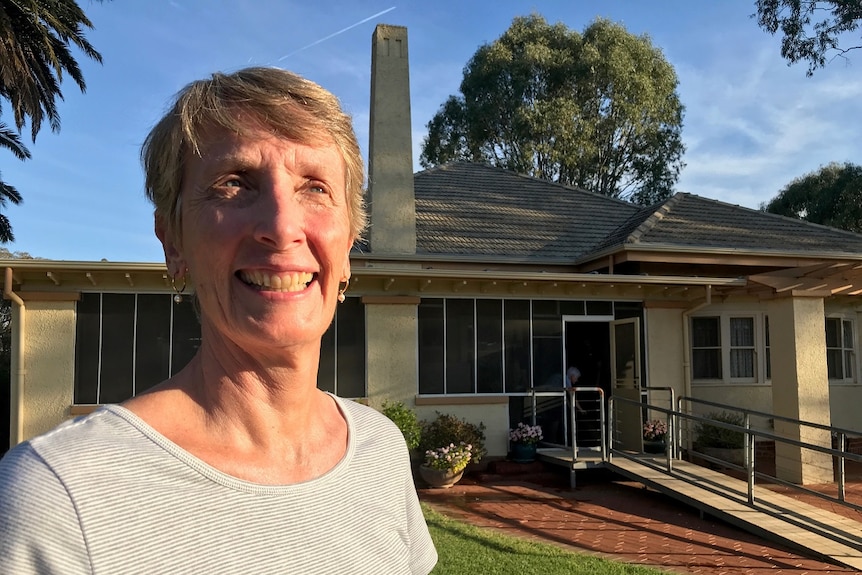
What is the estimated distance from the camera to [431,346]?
11.7 meters

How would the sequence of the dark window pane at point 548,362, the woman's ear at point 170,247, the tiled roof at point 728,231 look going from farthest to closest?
the tiled roof at point 728,231 → the dark window pane at point 548,362 → the woman's ear at point 170,247

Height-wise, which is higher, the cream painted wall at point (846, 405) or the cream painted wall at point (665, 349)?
the cream painted wall at point (665, 349)

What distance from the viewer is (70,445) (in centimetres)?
112

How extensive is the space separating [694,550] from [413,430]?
4408mm

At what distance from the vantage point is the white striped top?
103 cm

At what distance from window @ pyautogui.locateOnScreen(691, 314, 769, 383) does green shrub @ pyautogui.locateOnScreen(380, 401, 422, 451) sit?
6.09m

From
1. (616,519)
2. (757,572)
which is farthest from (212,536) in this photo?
(616,519)

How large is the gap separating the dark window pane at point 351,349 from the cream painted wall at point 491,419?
4.76ft

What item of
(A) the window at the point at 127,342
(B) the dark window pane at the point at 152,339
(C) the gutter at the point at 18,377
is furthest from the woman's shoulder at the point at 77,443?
(C) the gutter at the point at 18,377

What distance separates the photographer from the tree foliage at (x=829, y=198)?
28859 millimetres

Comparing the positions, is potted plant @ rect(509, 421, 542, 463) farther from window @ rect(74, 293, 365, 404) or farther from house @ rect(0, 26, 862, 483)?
window @ rect(74, 293, 365, 404)

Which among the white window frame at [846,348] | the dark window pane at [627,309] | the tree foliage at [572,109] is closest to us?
the dark window pane at [627,309]

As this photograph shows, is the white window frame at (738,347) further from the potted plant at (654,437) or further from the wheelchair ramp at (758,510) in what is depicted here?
the wheelchair ramp at (758,510)

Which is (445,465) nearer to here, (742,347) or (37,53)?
(742,347)
